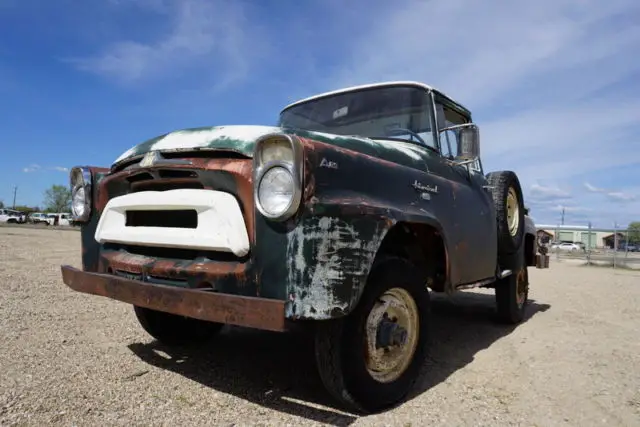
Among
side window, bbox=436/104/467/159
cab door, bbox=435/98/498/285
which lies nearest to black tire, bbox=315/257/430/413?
cab door, bbox=435/98/498/285

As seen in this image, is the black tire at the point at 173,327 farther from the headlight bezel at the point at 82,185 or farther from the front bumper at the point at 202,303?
the front bumper at the point at 202,303

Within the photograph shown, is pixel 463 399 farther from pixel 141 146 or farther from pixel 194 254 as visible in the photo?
pixel 141 146

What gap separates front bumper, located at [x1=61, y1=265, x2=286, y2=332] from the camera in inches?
76.4

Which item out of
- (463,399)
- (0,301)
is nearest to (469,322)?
(463,399)

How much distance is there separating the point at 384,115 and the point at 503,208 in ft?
5.33

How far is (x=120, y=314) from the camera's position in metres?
4.89

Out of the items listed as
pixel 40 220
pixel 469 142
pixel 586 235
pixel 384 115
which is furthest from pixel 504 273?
pixel 40 220

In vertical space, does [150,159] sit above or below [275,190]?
Result: above

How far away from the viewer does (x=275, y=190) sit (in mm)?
2109

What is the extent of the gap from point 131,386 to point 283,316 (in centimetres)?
147

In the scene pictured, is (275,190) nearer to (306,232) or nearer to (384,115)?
(306,232)

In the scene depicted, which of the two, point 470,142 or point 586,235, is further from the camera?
point 586,235

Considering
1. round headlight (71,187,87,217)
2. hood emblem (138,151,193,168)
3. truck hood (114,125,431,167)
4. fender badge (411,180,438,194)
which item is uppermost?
truck hood (114,125,431,167)

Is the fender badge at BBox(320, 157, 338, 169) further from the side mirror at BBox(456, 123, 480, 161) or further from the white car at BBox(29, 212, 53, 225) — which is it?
the white car at BBox(29, 212, 53, 225)
